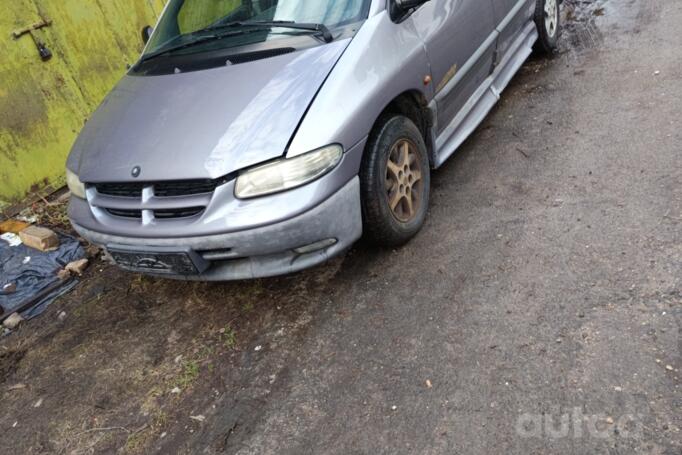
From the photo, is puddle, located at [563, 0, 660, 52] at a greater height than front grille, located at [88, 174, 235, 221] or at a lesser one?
lesser

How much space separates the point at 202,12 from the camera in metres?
3.60

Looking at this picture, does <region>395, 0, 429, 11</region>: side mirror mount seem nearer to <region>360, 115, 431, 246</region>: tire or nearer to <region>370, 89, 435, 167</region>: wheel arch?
<region>370, 89, 435, 167</region>: wheel arch

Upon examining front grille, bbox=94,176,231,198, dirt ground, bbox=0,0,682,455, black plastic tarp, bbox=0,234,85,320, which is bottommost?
dirt ground, bbox=0,0,682,455

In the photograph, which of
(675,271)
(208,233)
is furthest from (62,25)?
(675,271)

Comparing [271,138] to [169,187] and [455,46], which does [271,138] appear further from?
[455,46]

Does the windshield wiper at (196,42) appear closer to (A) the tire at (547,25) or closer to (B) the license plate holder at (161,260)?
(B) the license plate holder at (161,260)

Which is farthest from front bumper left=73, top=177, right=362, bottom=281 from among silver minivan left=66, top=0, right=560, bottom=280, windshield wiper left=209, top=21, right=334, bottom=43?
windshield wiper left=209, top=21, right=334, bottom=43

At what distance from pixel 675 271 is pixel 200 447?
7.63ft

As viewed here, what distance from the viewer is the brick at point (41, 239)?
13.5 ft

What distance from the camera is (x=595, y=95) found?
427 centimetres

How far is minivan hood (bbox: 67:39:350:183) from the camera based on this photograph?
254cm

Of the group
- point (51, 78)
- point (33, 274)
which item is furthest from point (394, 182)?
point (51, 78)

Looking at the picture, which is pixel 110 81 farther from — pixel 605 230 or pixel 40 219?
pixel 605 230

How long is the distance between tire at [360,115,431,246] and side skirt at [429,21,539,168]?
11.3 inches
